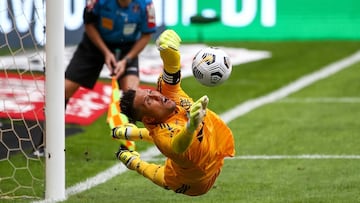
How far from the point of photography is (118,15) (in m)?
11.6

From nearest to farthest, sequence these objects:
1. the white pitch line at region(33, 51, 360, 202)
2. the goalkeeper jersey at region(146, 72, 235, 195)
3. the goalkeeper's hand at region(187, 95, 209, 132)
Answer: the goalkeeper's hand at region(187, 95, 209, 132)
the goalkeeper jersey at region(146, 72, 235, 195)
the white pitch line at region(33, 51, 360, 202)

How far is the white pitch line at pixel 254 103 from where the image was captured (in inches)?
398

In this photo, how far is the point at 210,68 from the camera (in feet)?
27.4

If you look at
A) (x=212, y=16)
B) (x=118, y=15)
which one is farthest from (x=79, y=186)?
(x=212, y=16)

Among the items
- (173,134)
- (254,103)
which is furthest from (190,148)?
(254,103)

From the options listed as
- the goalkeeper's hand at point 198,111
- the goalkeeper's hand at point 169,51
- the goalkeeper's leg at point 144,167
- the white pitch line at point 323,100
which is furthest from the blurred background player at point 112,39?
the white pitch line at point 323,100

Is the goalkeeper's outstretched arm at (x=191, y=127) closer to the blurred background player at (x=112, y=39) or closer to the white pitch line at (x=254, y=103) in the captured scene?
the white pitch line at (x=254, y=103)

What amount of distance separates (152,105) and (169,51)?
1.91 ft

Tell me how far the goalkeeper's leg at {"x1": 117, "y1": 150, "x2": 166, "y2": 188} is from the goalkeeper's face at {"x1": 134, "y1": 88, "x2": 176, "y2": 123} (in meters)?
0.70

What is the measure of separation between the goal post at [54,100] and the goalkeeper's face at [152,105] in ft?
4.48

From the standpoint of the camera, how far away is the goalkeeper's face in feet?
26.1

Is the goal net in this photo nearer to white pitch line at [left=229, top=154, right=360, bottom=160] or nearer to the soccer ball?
the soccer ball

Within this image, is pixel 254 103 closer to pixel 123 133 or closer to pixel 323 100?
pixel 323 100

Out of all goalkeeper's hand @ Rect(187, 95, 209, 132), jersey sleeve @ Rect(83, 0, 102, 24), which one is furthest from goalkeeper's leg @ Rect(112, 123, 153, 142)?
jersey sleeve @ Rect(83, 0, 102, 24)
